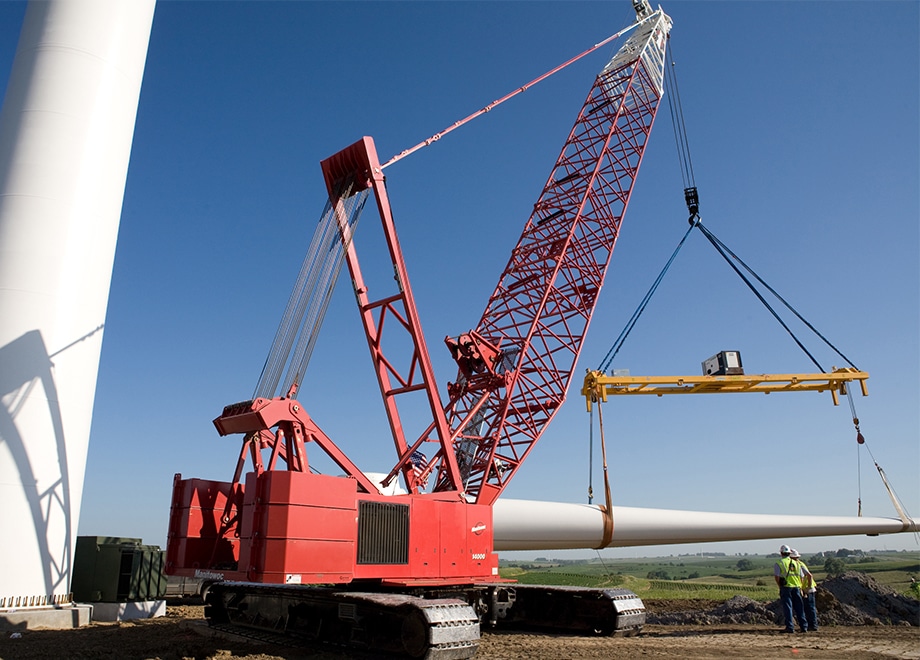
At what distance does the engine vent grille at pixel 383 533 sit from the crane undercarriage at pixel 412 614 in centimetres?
61

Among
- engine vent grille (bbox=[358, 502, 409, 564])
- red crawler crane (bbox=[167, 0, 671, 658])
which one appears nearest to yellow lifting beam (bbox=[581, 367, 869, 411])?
red crawler crane (bbox=[167, 0, 671, 658])

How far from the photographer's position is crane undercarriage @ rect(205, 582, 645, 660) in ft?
33.1

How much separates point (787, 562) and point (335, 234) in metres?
11.8

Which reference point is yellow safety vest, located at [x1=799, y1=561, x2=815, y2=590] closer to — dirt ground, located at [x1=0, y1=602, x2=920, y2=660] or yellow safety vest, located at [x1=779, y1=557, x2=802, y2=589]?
yellow safety vest, located at [x1=779, y1=557, x2=802, y2=589]

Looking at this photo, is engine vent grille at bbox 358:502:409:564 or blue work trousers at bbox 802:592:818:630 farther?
blue work trousers at bbox 802:592:818:630

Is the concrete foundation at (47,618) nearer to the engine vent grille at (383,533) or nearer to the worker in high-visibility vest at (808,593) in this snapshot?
the engine vent grille at (383,533)

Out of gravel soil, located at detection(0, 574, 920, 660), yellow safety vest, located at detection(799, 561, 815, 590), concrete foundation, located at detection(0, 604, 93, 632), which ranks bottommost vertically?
gravel soil, located at detection(0, 574, 920, 660)

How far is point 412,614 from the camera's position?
1021 cm

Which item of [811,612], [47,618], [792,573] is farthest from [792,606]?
[47,618]

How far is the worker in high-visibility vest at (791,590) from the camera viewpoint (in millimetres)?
13172

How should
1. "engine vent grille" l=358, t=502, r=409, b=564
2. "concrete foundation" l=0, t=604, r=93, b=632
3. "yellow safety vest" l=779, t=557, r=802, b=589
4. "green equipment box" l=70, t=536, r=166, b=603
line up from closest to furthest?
"engine vent grille" l=358, t=502, r=409, b=564 < "concrete foundation" l=0, t=604, r=93, b=632 < "yellow safety vest" l=779, t=557, r=802, b=589 < "green equipment box" l=70, t=536, r=166, b=603

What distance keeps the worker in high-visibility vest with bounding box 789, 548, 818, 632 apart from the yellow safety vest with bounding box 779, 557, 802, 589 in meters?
0.11

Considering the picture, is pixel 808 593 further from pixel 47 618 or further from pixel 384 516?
pixel 47 618

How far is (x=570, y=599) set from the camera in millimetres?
14195
